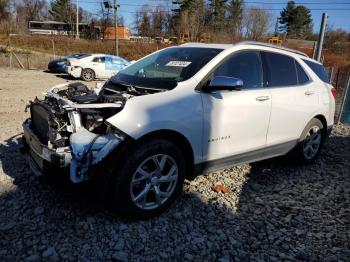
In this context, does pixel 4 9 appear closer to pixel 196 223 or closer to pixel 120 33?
pixel 120 33

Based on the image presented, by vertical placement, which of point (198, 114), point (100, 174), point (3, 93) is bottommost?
point (3, 93)

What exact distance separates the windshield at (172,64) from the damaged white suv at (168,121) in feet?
0.05

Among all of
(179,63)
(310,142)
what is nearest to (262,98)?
(179,63)

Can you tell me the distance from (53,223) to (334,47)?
4000 cm

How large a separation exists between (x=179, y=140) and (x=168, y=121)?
334 millimetres

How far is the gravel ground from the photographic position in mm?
3199

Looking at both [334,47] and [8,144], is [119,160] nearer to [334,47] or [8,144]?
[8,144]

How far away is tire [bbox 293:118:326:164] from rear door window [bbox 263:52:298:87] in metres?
0.82

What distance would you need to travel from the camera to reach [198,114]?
3.70 m

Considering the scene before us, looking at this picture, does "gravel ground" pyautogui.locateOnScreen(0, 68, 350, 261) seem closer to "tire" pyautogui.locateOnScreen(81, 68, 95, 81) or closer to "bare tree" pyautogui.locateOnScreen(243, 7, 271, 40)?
"tire" pyautogui.locateOnScreen(81, 68, 95, 81)

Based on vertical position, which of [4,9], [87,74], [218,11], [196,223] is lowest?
[87,74]

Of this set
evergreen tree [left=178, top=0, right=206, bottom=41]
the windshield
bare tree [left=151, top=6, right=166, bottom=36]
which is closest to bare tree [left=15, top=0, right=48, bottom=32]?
bare tree [left=151, top=6, right=166, bottom=36]

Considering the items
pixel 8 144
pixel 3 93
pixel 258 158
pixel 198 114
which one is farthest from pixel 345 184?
pixel 3 93

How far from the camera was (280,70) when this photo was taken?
4.74 metres
